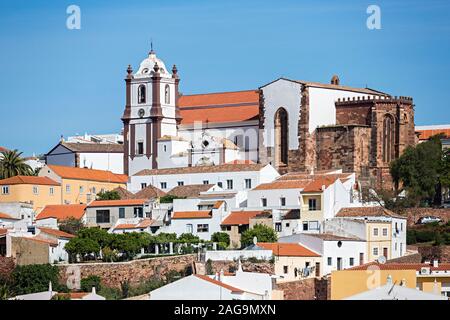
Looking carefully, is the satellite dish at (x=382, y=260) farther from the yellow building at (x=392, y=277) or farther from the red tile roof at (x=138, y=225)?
the red tile roof at (x=138, y=225)

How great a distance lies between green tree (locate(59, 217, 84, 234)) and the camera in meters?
55.6

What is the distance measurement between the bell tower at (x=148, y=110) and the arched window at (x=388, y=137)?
1173 centimetres

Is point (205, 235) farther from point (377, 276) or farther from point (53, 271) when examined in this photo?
point (377, 276)

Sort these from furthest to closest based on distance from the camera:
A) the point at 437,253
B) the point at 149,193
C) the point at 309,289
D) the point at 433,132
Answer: the point at 433,132 < the point at 149,193 < the point at 437,253 < the point at 309,289

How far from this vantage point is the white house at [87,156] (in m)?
69.1

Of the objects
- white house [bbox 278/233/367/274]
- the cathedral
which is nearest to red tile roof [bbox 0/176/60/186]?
the cathedral

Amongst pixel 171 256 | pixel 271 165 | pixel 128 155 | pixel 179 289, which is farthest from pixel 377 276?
pixel 128 155

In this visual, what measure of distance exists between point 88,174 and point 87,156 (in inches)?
170

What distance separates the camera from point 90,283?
46.5 meters

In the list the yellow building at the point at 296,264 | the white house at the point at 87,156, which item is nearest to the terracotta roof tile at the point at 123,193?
the white house at the point at 87,156

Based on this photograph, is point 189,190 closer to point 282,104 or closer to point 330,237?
point 282,104

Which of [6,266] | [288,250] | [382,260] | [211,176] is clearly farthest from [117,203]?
[382,260]

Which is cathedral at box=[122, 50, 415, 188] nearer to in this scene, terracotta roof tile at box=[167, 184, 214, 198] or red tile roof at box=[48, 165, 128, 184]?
red tile roof at box=[48, 165, 128, 184]
